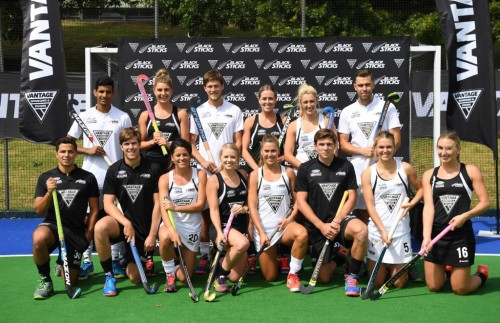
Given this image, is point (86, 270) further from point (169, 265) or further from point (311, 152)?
point (311, 152)

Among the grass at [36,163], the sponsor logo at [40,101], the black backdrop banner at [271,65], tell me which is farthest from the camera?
the grass at [36,163]

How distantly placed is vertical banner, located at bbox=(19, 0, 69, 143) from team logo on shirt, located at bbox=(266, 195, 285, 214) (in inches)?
82.0

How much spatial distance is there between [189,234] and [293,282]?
3.16ft

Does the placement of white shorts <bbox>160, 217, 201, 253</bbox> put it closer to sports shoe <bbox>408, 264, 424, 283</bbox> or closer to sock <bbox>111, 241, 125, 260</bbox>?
sock <bbox>111, 241, 125, 260</bbox>

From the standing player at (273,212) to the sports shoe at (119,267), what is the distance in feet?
3.96

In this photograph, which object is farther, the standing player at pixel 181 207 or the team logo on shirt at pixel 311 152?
the team logo on shirt at pixel 311 152

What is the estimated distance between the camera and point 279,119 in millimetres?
7492

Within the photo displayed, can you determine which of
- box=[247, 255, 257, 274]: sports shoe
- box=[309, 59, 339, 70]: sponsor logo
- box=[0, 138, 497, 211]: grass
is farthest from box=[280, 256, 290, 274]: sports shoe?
box=[0, 138, 497, 211]: grass

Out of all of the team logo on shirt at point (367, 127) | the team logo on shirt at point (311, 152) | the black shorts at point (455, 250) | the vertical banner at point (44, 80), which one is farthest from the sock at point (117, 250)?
the black shorts at point (455, 250)

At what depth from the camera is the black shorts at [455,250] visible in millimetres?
6449

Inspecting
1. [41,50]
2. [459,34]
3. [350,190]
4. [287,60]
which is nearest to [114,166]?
[41,50]

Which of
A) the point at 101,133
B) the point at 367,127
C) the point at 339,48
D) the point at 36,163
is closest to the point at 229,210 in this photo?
the point at 101,133

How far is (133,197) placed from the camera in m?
6.89

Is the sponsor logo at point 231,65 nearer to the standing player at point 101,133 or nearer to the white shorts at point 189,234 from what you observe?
the standing player at point 101,133
